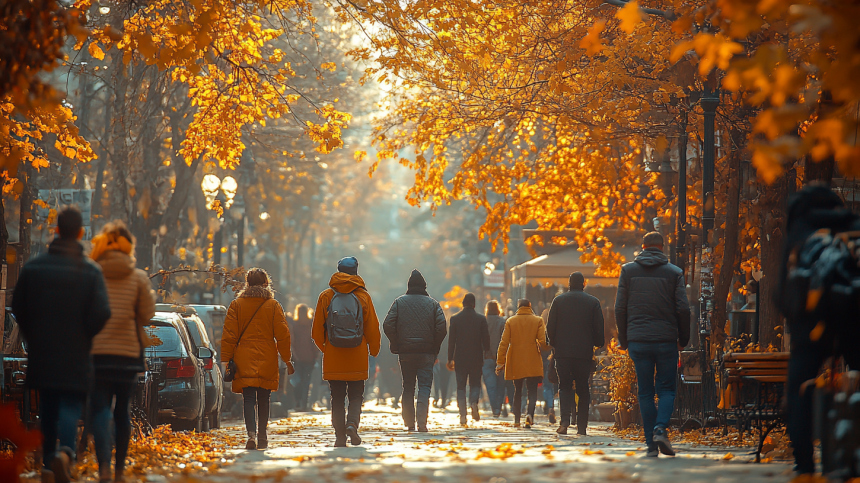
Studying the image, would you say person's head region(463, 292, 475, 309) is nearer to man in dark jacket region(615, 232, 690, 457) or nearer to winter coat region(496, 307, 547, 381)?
winter coat region(496, 307, 547, 381)

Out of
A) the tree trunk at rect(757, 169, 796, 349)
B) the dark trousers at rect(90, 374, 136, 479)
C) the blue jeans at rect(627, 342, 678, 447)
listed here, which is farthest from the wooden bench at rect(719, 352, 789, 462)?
the dark trousers at rect(90, 374, 136, 479)

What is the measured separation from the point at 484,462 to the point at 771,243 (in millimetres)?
7255

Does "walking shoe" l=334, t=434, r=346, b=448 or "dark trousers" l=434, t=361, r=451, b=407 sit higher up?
"dark trousers" l=434, t=361, r=451, b=407

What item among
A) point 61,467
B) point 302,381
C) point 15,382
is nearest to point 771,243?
point 15,382

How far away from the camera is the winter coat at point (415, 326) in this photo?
50.1 ft

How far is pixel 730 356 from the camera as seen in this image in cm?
1038

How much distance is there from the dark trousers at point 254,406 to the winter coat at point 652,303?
12.4 feet

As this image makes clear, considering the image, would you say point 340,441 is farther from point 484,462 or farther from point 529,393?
point 529,393

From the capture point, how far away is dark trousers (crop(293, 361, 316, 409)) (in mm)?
24209

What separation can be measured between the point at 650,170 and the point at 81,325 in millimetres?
15889

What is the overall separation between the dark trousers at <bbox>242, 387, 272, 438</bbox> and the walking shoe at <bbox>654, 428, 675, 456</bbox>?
403 cm

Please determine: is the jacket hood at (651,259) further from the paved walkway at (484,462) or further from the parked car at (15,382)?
the parked car at (15,382)

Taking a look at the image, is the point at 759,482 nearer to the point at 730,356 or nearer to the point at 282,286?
the point at 730,356

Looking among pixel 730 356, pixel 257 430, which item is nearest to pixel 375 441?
pixel 257 430
